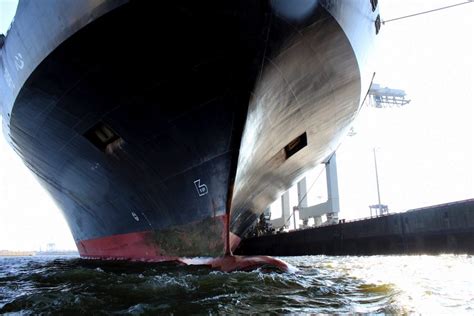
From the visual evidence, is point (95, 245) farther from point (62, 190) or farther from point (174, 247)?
point (174, 247)

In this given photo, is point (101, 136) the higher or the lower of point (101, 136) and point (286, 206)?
the lower

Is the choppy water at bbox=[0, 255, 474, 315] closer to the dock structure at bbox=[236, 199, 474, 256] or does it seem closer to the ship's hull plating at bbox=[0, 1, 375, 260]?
the ship's hull plating at bbox=[0, 1, 375, 260]

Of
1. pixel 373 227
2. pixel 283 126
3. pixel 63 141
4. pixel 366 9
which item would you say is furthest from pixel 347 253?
pixel 63 141

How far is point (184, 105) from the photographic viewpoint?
6.21m

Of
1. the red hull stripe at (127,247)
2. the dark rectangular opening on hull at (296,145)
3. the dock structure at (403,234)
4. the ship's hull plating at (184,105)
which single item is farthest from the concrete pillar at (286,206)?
the ship's hull plating at (184,105)

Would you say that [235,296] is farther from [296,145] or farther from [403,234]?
[403,234]

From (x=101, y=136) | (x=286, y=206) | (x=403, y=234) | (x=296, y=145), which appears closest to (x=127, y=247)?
(x=101, y=136)

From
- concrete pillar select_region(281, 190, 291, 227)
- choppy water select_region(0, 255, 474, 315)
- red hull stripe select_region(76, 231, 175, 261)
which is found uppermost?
concrete pillar select_region(281, 190, 291, 227)

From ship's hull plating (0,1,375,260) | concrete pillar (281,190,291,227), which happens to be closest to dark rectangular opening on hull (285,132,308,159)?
ship's hull plating (0,1,375,260)

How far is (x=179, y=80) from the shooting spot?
19.3 feet

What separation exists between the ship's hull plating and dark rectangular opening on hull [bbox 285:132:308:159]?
0.18 m

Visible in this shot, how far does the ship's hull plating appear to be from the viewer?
548cm

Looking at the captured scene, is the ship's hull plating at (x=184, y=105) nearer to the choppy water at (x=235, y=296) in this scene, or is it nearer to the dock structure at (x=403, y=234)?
the choppy water at (x=235, y=296)

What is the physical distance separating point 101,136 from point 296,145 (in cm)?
446
